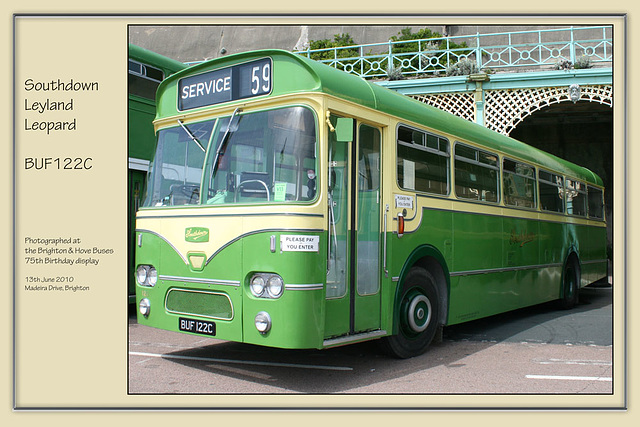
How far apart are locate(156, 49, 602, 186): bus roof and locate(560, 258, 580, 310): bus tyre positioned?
4191mm

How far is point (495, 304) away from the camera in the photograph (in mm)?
8938

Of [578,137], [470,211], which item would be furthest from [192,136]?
[578,137]

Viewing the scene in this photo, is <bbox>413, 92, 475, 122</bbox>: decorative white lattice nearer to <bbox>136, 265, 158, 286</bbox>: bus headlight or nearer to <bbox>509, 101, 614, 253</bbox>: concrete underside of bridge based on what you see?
<bbox>509, 101, 614, 253</bbox>: concrete underside of bridge

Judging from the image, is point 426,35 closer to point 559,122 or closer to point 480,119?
point 559,122

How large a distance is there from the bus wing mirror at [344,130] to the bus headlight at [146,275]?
2.42 meters

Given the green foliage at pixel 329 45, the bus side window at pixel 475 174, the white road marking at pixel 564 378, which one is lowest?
the white road marking at pixel 564 378

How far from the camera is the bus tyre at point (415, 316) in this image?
6.91m

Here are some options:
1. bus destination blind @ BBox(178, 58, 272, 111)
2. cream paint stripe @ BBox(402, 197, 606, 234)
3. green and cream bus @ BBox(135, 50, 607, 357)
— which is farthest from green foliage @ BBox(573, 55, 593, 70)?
bus destination blind @ BBox(178, 58, 272, 111)

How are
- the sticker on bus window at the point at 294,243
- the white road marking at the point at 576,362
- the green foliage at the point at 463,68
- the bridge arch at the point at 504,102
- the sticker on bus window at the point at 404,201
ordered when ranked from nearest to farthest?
the sticker on bus window at the point at 294,243
the sticker on bus window at the point at 404,201
the white road marking at the point at 576,362
the bridge arch at the point at 504,102
the green foliage at the point at 463,68

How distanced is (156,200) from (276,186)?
1671 mm

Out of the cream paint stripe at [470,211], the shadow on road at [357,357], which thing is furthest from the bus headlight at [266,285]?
the cream paint stripe at [470,211]

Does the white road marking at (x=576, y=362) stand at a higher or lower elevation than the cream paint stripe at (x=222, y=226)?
lower

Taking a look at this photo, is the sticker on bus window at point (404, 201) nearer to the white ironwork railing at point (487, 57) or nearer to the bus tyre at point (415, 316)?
the bus tyre at point (415, 316)

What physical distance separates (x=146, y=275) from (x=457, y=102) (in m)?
10.7
